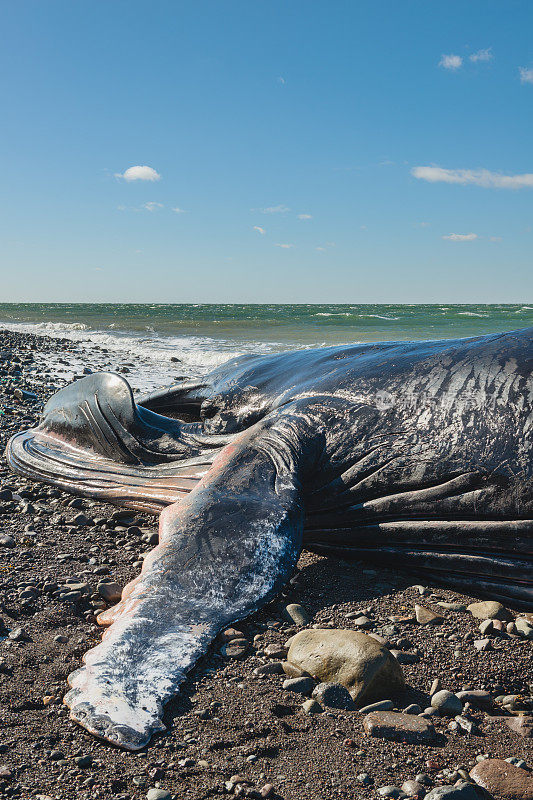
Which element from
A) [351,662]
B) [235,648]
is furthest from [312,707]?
[235,648]

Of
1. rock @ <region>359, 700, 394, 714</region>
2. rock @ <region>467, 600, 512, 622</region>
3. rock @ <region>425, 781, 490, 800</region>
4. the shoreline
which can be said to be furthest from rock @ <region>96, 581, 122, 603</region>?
rock @ <region>425, 781, 490, 800</region>

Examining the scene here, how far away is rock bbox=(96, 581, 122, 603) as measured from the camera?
3289 mm

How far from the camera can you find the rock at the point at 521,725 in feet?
7.39

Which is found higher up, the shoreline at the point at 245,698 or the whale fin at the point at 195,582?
the whale fin at the point at 195,582

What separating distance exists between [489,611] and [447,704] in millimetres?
800

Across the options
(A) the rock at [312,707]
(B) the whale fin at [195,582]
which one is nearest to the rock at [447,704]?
(A) the rock at [312,707]

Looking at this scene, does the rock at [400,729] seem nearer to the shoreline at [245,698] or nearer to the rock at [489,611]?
the shoreline at [245,698]

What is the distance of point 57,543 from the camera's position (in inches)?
163

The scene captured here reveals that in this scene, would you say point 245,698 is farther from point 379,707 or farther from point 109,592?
point 109,592

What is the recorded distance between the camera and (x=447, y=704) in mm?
2383

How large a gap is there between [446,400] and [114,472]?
2495 millimetres

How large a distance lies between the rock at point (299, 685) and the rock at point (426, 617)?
752 mm

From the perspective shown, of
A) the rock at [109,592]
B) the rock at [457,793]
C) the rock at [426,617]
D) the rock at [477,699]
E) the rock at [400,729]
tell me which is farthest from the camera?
the rock at [109,592]

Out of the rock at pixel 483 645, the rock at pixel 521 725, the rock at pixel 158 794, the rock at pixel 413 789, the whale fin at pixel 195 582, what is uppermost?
the whale fin at pixel 195 582
